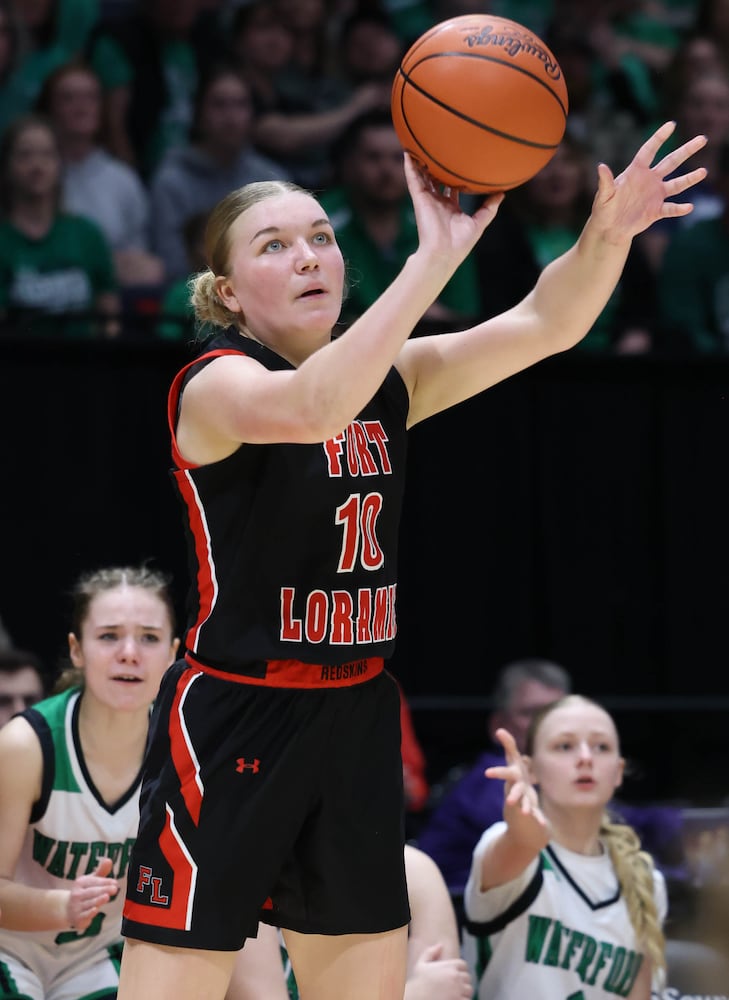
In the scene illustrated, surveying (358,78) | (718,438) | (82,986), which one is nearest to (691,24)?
(358,78)

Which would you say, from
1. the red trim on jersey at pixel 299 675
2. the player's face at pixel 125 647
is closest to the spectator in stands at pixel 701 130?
the player's face at pixel 125 647

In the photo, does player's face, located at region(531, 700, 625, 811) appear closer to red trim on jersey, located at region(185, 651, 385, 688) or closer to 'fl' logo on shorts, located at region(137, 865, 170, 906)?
red trim on jersey, located at region(185, 651, 385, 688)

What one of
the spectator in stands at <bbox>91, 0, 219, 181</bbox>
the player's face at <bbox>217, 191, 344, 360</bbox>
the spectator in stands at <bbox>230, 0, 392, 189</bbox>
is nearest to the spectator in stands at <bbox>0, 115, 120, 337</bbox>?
the spectator in stands at <bbox>91, 0, 219, 181</bbox>

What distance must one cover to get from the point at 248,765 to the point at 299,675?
0.18 metres

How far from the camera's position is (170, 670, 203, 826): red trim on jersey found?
2627mm

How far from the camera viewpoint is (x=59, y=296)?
6.73 meters

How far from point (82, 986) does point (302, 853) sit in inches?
59.8

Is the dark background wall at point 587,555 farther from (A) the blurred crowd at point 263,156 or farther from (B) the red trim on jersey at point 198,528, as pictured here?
(B) the red trim on jersey at point 198,528

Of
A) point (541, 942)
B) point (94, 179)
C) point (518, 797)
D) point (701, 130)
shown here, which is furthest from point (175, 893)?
point (701, 130)

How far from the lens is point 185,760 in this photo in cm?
265

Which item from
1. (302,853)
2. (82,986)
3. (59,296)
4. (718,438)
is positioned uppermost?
(59,296)

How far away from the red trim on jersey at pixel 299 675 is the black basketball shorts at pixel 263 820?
11mm

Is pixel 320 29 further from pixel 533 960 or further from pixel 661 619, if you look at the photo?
pixel 533 960

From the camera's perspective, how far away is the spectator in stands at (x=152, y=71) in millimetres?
7570
